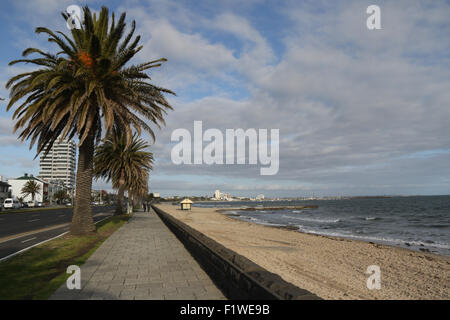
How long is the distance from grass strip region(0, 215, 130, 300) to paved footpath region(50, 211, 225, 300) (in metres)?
0.39

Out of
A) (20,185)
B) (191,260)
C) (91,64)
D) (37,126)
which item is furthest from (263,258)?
(20,185)

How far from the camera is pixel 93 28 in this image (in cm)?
1498

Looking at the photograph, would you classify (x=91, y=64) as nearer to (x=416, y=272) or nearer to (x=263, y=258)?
(x=263, y=258)

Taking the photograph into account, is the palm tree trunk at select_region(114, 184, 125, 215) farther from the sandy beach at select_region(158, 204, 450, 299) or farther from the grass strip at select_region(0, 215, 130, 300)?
the sandy beach at select_region(158, 204, 450, 299)

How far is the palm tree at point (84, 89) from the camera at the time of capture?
46.9 feet

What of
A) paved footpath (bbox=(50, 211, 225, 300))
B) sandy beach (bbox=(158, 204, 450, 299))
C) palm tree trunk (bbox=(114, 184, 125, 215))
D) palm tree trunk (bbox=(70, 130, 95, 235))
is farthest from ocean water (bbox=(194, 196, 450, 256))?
palm tree trunk (bbox=(70, 130, 95, 235))

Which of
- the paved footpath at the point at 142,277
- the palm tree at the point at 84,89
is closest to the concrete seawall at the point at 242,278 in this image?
the paved footpath at the point at 142,277

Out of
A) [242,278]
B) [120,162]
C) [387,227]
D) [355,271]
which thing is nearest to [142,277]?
[242,278]

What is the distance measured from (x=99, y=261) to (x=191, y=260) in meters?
2.91

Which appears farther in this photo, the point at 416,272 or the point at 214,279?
the point at 416,272

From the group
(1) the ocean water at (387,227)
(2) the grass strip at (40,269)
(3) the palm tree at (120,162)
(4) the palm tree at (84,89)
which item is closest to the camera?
(2) the grass strip at (40,269)

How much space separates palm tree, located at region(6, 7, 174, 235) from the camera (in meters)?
14.3

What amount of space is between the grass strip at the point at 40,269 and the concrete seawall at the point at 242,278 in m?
3.43

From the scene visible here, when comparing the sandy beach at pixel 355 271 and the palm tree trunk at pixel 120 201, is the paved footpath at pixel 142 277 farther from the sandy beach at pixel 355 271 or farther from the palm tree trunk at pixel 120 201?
the palm tree trunk at pixel 120 201
